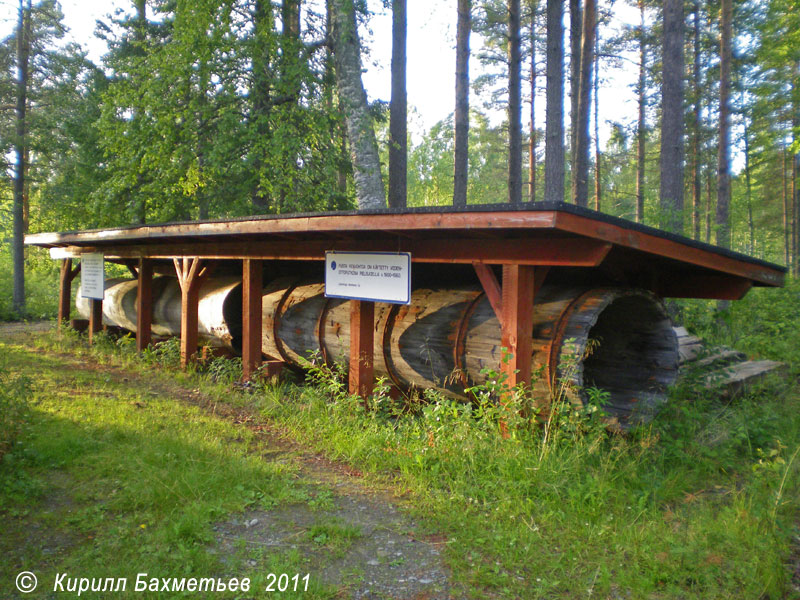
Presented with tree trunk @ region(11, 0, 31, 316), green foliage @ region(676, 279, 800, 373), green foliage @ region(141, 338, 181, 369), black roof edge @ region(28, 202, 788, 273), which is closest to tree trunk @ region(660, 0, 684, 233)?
green foliage @ region(676, 279, 800, 373)

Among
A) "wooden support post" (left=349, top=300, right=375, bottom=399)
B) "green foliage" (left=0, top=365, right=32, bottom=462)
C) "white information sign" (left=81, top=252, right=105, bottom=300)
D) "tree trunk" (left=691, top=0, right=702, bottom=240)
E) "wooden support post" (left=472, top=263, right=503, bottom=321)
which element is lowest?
"green foliage" (left=0, top=365, right=32, bottom=462)

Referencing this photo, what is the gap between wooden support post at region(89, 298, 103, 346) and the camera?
464 inches

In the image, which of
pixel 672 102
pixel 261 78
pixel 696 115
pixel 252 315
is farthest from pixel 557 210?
pixel 696 115

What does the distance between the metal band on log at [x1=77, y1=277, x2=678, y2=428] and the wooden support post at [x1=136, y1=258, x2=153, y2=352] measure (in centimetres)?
359

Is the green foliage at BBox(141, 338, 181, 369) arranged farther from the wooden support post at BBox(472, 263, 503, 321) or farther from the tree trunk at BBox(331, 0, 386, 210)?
the wooden support post at BBox(472, 263, 503, 321)

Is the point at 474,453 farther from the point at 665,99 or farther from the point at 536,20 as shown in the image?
the point at 536,20

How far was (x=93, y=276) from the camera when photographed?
11.5 m

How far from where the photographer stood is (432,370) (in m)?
6.08

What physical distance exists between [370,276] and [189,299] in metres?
3.98

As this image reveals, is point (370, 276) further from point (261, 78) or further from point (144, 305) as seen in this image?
point (261, 78)

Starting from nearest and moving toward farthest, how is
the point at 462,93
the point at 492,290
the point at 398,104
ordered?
the point at 492,290, the point at 398,104, the point at 462,93

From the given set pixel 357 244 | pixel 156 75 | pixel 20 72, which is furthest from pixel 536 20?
pixel 357 244

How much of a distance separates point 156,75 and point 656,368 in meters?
13.9

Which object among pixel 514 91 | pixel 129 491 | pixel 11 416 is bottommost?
pixel 129 491
